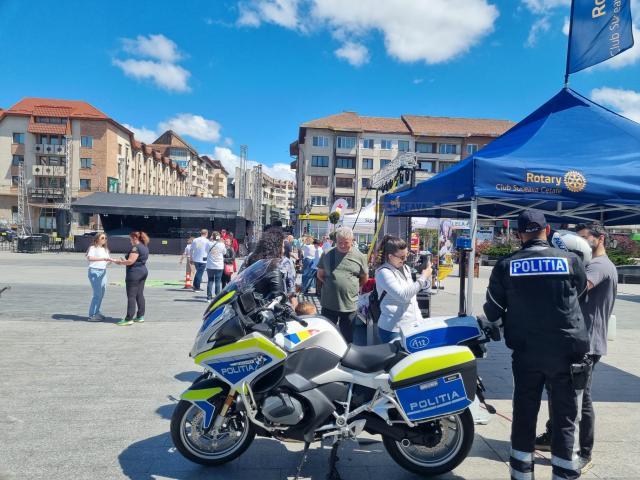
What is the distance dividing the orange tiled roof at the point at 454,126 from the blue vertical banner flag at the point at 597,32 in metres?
64.3

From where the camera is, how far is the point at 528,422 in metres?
2.96

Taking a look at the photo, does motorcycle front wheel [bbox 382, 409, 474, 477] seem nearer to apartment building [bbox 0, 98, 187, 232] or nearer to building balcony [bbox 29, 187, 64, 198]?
apartment building [bbox 0, 98, 187, 232]

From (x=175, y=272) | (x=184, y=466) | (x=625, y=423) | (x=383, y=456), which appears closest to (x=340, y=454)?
(x=383, y=456)

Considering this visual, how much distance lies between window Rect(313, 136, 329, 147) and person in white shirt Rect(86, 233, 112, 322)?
6073 cm

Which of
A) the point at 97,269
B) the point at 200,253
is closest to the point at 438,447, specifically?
the point at 97,269

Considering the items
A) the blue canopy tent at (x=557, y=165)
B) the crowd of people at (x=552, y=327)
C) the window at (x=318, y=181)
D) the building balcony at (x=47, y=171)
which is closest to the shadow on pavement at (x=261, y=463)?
the crowd of people at (x=552, y=327)

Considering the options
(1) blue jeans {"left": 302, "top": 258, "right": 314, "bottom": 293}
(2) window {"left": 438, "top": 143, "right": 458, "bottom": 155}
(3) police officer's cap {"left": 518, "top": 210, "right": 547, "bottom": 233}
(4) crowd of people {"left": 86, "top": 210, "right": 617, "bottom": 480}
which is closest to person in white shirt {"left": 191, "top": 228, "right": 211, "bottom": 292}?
(1) blue jeans {"left": 302, "top": 258, "right": 314, "bottom": 293}

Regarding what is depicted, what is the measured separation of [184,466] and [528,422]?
8.08 feet

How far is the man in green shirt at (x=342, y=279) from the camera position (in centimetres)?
511

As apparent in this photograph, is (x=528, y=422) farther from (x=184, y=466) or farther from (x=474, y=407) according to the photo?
(x=184, y=466)

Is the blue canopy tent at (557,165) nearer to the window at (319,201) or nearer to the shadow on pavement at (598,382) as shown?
the shadow on pavement at (598,382)

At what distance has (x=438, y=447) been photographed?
10.9ft

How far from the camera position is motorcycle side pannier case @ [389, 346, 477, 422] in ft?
10.1

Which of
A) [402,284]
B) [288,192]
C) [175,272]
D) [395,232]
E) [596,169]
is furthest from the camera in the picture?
[288,192]
